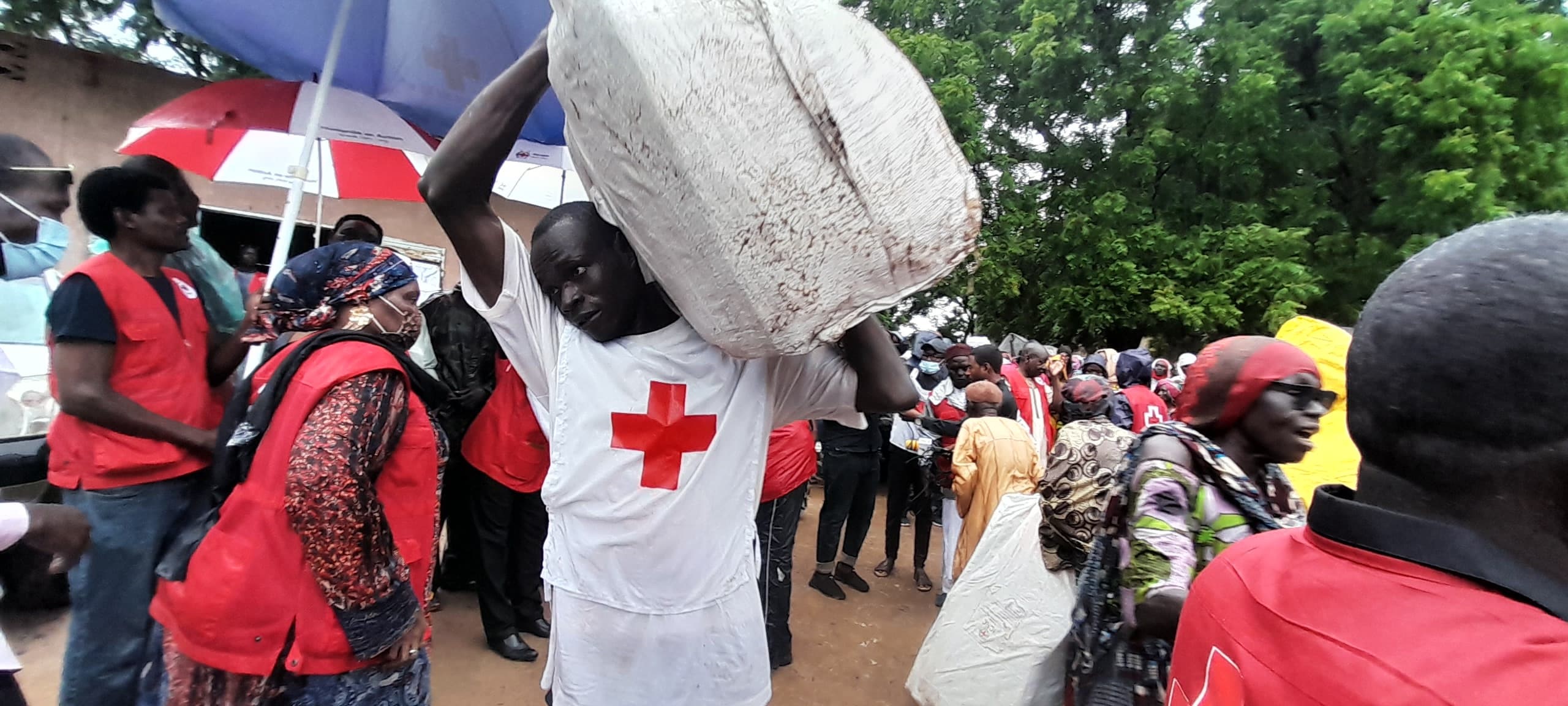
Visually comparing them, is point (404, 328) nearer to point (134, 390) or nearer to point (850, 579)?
point (134, 390)

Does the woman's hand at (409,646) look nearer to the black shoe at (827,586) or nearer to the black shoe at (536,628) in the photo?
the black shoe at (536,628)

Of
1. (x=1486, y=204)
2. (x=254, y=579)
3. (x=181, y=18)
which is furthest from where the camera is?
(x=1486, y=204)

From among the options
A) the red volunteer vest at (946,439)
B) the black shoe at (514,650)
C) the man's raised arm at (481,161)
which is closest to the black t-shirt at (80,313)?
the man's raised arm at (481,161)

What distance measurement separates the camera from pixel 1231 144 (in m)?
14.5

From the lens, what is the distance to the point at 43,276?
3.14 metres

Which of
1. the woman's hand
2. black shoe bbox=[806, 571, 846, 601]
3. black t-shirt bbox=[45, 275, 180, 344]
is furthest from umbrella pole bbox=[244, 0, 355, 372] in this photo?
black shoe bbox=[806, 571, 846, 601]

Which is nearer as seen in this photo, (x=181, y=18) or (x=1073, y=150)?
(x=181, y=18)

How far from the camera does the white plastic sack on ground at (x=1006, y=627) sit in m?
2.84

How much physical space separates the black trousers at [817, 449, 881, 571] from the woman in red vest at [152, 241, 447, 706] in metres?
3.61

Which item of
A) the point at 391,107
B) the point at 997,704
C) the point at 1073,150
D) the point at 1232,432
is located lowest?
the point at 997,704

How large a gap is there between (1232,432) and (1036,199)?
14.7 m

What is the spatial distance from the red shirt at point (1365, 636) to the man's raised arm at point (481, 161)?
1249 millimetres

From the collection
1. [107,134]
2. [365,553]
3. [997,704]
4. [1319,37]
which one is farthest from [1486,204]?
[107,134]

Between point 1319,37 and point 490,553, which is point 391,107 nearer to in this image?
point 490,553
